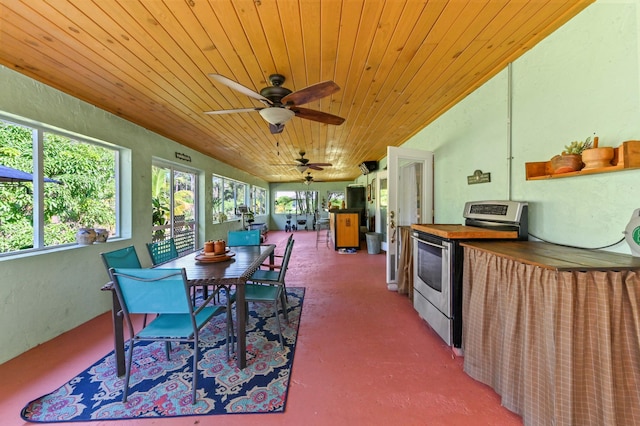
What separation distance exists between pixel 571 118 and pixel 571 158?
1.17ft

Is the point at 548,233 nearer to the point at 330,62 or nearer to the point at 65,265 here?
the point at 330,62

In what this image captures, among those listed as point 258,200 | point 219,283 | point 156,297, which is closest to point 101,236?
point 156,297

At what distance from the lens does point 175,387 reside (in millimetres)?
1797

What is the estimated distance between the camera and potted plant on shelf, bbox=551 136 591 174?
5.13 ft

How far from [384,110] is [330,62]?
1401 millimetres

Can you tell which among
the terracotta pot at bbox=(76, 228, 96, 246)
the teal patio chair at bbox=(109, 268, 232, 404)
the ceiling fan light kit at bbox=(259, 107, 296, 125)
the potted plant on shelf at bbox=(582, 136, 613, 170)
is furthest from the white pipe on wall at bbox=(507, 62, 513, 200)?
the terracotta pot at bbox=(76, 228, 96, 246)

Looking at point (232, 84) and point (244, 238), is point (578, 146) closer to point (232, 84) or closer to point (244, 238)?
point (232, 84)

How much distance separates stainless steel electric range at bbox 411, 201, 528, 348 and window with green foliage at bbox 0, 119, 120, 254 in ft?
12.5

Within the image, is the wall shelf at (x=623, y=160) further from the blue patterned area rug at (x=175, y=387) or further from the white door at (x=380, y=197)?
the white door at (x=380, y=197)

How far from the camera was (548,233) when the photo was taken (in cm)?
189

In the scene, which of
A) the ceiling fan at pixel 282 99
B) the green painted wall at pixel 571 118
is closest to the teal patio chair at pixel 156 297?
the ceiling fan at pixel 282 99

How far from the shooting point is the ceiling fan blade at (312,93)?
183 centimetres

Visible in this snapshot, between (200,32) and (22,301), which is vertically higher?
(200,32)

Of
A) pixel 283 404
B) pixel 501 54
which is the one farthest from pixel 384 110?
pixel 283 404
